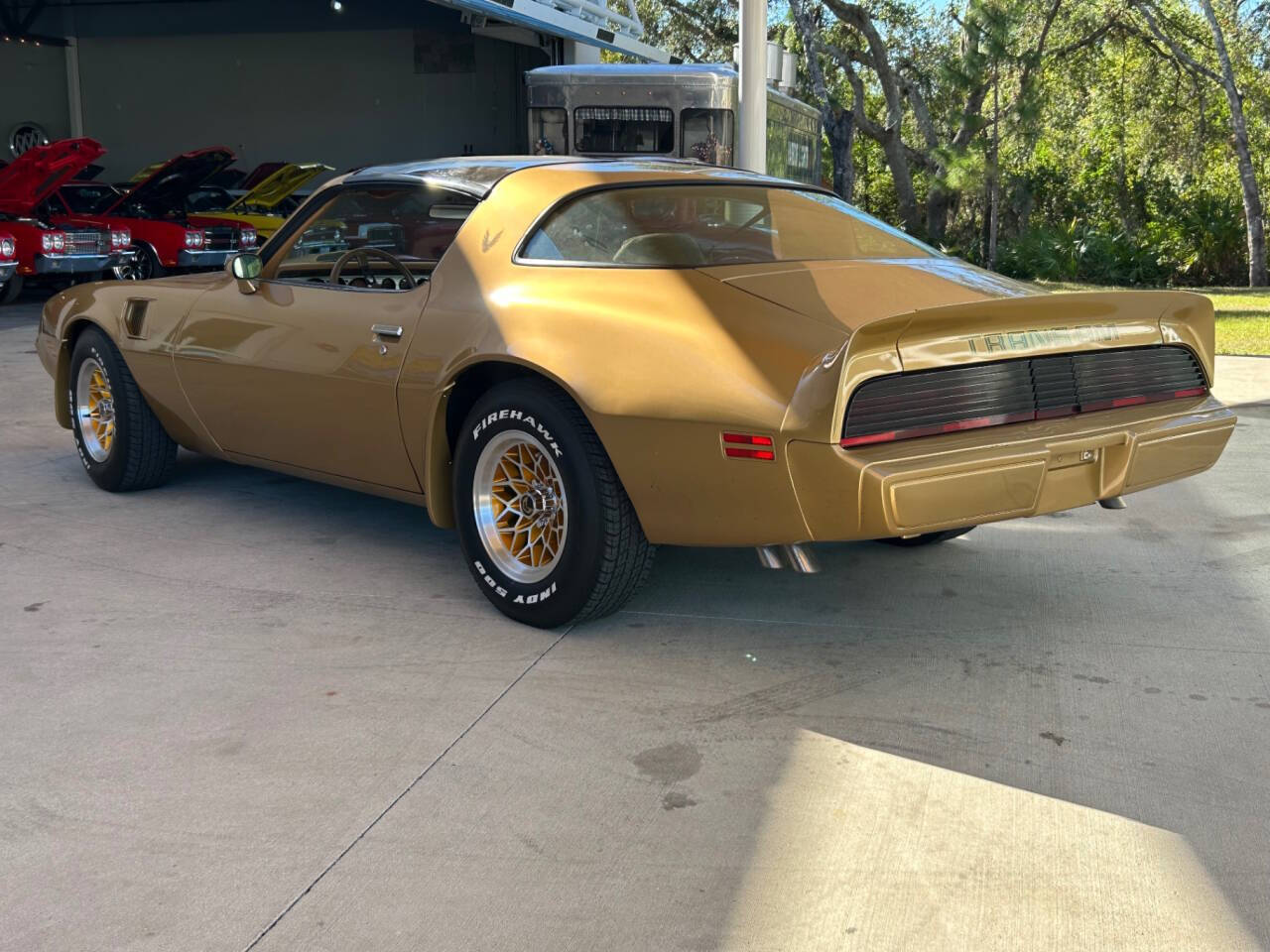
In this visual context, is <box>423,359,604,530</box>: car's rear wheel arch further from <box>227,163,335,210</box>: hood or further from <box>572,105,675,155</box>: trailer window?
<box>227,163,335,210</box>: hood

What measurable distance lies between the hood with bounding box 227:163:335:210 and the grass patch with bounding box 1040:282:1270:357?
37.6 ft

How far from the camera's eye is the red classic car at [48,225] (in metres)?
15.0

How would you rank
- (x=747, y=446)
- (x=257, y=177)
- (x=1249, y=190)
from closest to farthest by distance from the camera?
(x=747, y=446), (x=1249, y=190), (x=257, y=177)

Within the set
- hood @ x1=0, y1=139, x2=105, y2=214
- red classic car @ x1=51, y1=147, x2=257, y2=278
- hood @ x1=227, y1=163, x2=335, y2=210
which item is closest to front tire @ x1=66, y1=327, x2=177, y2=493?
hood @ x1=0, y1=139, x2=105, y2=214

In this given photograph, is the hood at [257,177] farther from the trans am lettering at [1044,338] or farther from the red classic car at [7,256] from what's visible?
the trans am lettering at [1044,338]

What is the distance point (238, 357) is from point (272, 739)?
83.9 inches

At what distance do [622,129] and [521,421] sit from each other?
1110 cm

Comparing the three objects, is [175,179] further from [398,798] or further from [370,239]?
[398,798]

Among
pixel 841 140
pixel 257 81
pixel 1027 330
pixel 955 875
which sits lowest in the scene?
pixel 955 875

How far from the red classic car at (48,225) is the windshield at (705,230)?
12.2 meters

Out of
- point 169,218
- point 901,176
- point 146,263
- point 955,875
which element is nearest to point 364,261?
point 955,875

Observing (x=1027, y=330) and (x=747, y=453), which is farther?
(x=1027, y=330)

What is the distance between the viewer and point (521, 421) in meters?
4.06

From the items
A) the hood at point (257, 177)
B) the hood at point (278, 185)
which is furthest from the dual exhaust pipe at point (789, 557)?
the hood at point (257, 177)
